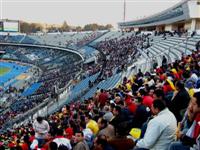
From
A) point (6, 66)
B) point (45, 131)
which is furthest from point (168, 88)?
point (6, 66)

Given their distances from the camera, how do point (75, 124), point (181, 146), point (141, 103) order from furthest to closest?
point (75, 124) → point (141, 103) → point (181, 146)

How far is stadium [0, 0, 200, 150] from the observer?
5.44 metres

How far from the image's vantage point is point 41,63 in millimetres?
61281

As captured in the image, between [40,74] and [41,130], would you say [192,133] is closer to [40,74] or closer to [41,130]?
[41,130]

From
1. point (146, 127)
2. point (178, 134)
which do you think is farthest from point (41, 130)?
point (178, 134)

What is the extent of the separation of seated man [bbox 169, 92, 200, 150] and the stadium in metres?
0.01

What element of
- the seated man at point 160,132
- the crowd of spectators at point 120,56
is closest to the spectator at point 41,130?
the seated man at point 160,132

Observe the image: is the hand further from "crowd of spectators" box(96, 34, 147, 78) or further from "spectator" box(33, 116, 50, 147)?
"crowd of spectators" box(96, 34, 147, 78)

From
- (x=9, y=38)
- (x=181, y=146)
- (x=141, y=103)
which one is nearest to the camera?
(x=181, y=146)

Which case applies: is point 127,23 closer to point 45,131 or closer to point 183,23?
point 183,23

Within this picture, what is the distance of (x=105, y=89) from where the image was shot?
19234mm

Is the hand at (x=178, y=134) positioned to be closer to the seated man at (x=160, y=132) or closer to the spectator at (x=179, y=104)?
the seated man at (x=160, y=132)

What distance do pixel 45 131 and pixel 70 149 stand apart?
1714 mm

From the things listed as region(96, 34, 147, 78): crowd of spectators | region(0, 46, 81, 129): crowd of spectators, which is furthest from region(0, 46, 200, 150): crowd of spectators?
region(0, 46, 81, 129): crowd of spectators
